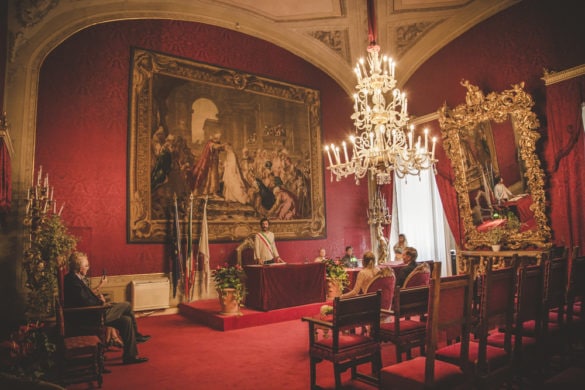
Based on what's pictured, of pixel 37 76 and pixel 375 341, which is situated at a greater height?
pixel 37 76

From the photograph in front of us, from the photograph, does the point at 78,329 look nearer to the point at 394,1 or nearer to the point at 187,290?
the point at 187,290

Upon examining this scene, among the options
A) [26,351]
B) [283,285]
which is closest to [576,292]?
[283,285]

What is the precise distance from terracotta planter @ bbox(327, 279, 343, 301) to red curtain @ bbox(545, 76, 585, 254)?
3.86 metres

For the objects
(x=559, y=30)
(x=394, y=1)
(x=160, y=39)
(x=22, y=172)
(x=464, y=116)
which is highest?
(x=394, y=1)

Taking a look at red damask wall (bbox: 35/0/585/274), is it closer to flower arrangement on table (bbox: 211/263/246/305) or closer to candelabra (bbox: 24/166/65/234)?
candelabra (bbox: 24/166/65/234)

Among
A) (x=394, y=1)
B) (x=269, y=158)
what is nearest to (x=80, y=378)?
(x=269, y=158)

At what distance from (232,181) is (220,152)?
0.68 meters

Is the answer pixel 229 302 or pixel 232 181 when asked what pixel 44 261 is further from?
pixel 232 181

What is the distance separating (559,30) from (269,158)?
6.12m

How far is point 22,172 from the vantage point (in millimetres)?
6340

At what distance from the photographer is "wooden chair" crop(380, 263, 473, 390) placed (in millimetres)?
2525

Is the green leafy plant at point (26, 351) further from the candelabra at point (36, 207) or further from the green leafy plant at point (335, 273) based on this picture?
the green leafy plant at point (335, 273)

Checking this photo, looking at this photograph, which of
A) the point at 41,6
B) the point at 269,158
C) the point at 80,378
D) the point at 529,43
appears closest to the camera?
the point at 80,378

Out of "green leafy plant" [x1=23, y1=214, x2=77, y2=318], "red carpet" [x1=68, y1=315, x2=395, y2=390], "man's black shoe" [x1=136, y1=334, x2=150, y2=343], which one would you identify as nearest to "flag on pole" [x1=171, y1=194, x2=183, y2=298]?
"red carpet" [x1=68, y1=315, x2=395, y2=390]
